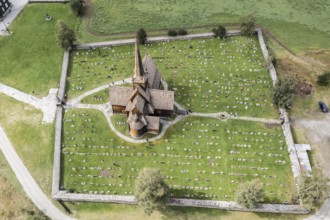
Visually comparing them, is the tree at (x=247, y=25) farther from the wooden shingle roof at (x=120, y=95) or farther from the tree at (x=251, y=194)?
the tree at (x=251, y=194)

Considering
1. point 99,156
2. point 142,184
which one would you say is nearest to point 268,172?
point 142,184

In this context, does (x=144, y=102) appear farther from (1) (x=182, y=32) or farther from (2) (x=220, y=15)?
(2) (x=220, y=15)

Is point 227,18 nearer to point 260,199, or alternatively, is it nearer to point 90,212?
point 260,199

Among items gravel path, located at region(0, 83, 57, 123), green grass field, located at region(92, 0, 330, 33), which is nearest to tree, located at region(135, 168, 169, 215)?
gravel path, located at region(0, 83, 57, 123)

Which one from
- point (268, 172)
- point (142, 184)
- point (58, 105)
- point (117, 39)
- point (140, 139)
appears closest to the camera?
point (142, 184)

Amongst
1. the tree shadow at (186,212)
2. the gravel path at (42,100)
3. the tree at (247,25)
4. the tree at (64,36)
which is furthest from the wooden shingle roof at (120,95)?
the tree at (247,25)
